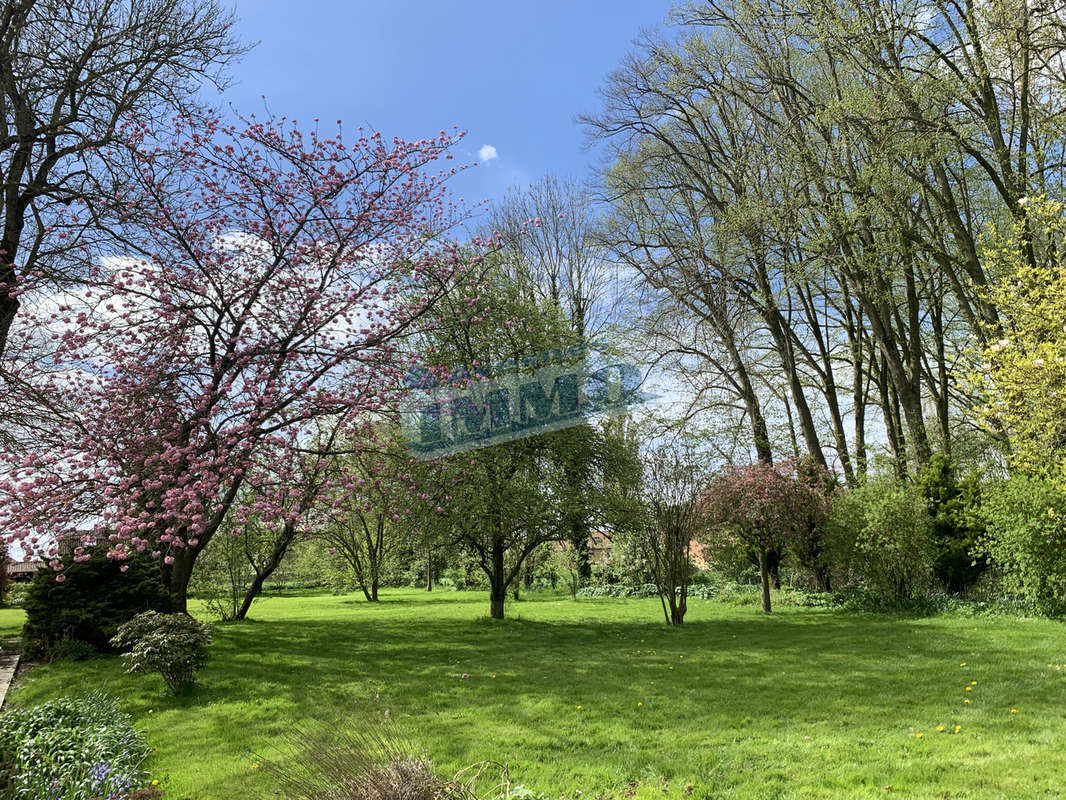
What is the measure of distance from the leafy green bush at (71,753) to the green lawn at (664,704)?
0.30 meters

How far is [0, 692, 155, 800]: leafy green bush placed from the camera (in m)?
4.58

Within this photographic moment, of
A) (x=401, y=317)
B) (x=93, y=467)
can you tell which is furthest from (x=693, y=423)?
(x=93, y=467)

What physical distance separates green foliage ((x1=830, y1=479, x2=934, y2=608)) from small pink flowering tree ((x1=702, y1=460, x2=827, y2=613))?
1.02 m

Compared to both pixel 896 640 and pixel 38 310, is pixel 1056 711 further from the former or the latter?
pixel 38 310

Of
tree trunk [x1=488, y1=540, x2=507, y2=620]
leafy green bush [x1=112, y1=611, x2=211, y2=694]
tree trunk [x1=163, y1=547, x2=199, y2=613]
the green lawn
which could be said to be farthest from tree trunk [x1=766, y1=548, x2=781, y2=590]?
leafy green bush [x1=112, y1=611, x2=211, y2=694]

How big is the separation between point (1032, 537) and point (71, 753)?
13433 mm

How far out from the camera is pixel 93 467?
303 inches

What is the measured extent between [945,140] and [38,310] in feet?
51.0

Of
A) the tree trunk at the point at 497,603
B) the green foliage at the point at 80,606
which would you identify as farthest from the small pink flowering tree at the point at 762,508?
the green foliage at the point at 80,606

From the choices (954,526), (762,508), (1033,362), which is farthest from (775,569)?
(1033,362)

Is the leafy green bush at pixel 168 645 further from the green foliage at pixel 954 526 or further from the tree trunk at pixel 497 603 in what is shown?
the green foliage at pixel 954 526

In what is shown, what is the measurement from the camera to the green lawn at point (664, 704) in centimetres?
457

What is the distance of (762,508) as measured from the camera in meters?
15.0

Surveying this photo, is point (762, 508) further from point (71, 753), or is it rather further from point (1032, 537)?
point (71, 753)
